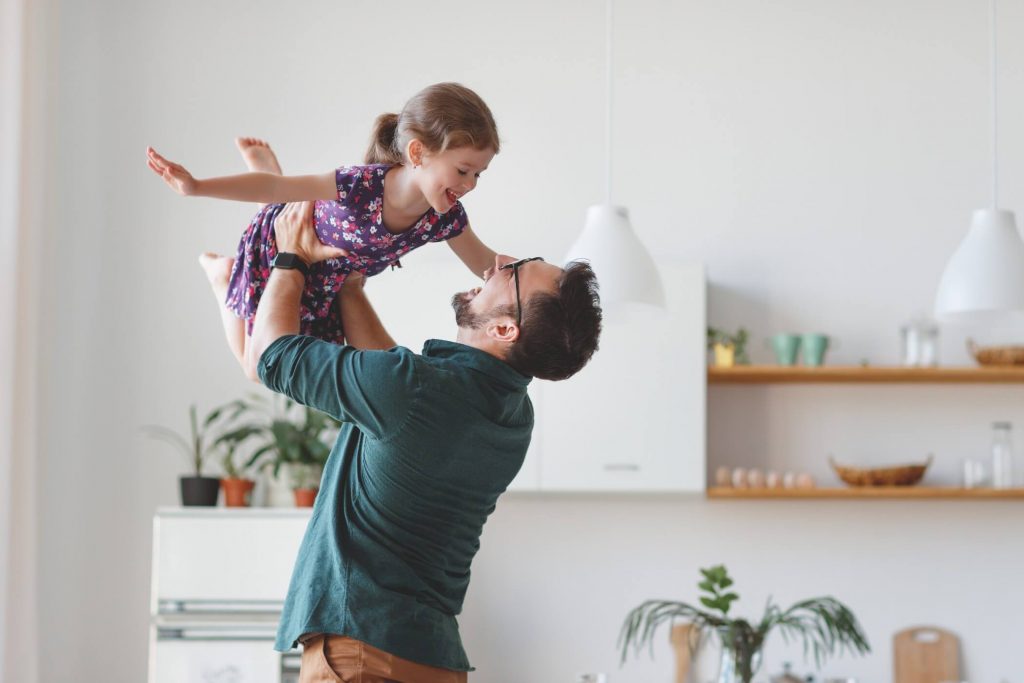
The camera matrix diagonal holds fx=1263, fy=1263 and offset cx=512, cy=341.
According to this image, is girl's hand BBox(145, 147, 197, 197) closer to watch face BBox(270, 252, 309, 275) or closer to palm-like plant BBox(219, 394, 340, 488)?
watch face BBox(270, 252, 309, 275)

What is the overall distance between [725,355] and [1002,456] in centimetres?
110

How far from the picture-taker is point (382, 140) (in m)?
2.16

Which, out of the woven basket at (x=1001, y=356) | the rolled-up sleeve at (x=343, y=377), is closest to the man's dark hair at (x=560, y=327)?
the rolled-up sleeve at (x=343, y=377)

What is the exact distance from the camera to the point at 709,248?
16.6ft

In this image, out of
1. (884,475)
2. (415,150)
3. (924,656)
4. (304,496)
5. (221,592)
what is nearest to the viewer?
(415,150)

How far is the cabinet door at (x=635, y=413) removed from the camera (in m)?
4.60

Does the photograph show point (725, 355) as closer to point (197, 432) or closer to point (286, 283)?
point (197, 432)

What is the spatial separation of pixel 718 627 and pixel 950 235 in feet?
6.69

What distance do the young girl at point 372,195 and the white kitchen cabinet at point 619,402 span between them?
2.30m

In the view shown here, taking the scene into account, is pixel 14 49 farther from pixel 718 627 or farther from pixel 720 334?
pixel 718 627

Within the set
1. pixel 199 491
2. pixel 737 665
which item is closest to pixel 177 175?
pixel 737 665

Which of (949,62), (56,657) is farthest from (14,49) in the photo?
(949,62)

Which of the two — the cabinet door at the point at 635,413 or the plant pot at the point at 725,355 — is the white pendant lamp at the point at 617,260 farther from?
the plant pot at the point at 725,355

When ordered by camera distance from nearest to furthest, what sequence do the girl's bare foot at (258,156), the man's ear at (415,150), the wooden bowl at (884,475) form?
the man's ear at (415,150) < the girl's bare foot at (258,156) < the wooden bowl at (884,475)
